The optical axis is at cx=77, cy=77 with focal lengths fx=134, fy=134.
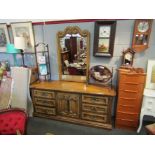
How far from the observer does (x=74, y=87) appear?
95.8 inches

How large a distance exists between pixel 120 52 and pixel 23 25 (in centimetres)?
194

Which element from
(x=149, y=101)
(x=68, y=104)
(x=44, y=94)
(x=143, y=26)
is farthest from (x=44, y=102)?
(x=143, y=26)

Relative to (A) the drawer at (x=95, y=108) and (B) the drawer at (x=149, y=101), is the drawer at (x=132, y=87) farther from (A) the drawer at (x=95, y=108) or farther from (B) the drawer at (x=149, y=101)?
(A) the drawer at (x=95, y=108)

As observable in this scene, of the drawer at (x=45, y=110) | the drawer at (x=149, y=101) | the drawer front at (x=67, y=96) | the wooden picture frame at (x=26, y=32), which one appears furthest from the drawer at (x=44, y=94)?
the drawer at (x=149, y=101)

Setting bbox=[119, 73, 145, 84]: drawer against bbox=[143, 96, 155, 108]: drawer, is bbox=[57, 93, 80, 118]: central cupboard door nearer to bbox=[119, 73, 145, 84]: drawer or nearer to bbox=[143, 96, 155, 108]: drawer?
bbox=[119, 73, 145, 84]: drawer

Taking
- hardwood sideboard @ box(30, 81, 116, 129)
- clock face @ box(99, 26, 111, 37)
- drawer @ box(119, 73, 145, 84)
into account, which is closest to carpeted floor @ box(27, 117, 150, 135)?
hardwood sideboard @ box(30, 81, 116, 129)

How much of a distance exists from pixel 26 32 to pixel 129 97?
2291mm

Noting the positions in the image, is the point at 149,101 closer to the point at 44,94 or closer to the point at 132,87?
the point at 132,87

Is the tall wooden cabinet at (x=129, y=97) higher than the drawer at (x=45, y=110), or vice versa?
the tall wooden cabinet at (x=129, y=97)

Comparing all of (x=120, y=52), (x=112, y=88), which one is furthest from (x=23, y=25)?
(x=112, y=88)

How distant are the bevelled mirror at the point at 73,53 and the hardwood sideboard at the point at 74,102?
0.18 metres

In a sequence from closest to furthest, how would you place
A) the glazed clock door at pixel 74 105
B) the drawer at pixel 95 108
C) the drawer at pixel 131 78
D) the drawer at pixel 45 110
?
the drawer at pixel 131 78
the drawer at pixel 95 108
the glazed clock door at pixel 74 105
the drawer at pixel 45 110

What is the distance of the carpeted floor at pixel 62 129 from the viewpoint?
2271mm
